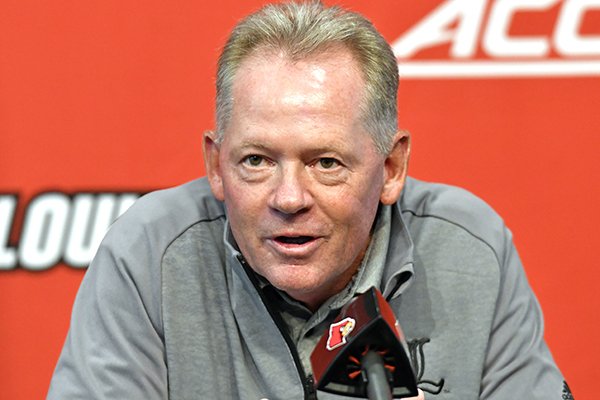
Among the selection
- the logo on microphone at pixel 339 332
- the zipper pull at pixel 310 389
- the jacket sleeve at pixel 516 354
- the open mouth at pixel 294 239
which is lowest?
the zipper pull at pixel 310 389

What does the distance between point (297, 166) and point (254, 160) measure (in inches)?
3.0

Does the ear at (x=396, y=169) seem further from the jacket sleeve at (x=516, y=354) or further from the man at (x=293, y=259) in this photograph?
the jacket sleeve at (x=516, y=354)

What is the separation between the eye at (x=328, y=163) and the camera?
5.14 ft

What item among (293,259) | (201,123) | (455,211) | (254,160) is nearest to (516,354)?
(455,211)

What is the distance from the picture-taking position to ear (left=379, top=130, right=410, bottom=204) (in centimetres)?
174

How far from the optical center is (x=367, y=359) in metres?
1.16

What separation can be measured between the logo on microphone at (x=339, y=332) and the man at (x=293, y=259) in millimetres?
314

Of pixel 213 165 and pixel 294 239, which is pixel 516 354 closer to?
pixel 294 239

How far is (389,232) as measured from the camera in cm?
177

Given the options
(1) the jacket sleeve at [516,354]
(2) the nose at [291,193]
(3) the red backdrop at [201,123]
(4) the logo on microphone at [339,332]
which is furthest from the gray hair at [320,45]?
(3) the red backdrop at [201,123]

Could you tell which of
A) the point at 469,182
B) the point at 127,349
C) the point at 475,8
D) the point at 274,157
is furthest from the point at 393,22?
the point at 127,349

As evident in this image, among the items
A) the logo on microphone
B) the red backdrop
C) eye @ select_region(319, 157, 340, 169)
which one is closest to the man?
eye @ select_region(319, 157, 340, 169)

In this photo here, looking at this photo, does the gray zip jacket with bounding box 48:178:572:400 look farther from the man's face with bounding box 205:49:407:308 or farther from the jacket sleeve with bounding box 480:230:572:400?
the man's face with bounding box 205:49:407:308

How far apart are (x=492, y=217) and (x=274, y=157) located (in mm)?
498
